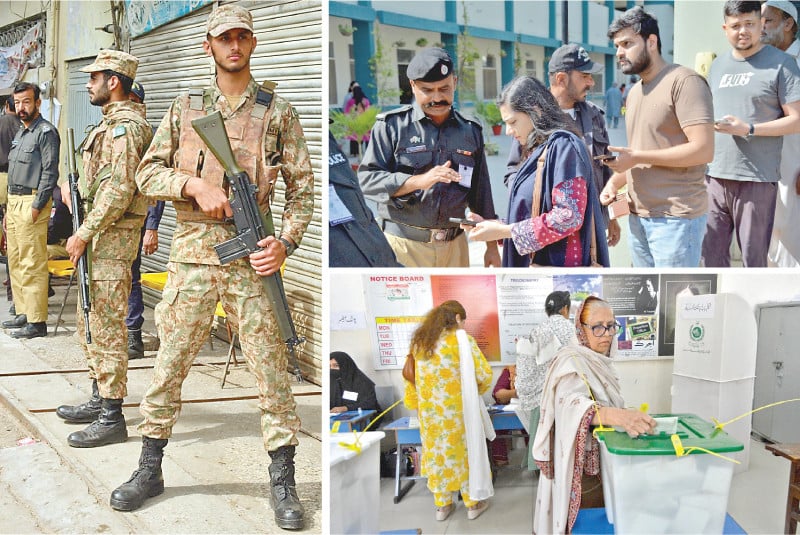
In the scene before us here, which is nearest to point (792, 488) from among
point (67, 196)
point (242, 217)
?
point (242, 217)

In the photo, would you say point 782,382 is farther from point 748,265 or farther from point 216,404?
point 216,404

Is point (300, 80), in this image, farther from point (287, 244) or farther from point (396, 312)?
point (396, 312)

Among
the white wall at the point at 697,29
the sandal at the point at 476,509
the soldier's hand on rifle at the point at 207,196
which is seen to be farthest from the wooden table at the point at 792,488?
the soldier's hand on rifle at the point at 207,196

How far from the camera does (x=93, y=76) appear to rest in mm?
4285

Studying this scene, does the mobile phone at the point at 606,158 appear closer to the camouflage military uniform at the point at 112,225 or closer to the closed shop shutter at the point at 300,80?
the closed shop shutter at the point at 300,80

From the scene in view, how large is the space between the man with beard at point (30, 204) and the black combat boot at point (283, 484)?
12.0 feet

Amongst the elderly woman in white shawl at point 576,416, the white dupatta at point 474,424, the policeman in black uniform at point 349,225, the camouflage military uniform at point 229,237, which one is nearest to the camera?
the elderly woman in white shawl at point 576,416

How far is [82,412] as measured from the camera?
4.52 meters

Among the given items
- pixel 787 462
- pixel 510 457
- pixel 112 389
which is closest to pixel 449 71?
pixel 510 457

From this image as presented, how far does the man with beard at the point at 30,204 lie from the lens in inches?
240

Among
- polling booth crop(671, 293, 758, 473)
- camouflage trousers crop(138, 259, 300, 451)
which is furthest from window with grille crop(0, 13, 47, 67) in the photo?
polling booth crop(671, 293, 758, 473)

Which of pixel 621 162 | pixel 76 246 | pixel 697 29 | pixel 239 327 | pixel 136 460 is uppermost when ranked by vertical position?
pixel 697 29

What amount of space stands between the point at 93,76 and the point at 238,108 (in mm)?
1457

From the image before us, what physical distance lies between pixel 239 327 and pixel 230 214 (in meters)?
0.43
